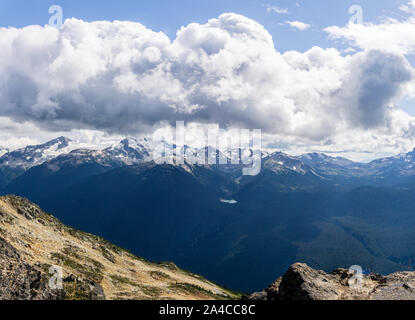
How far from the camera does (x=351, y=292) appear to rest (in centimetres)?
4188

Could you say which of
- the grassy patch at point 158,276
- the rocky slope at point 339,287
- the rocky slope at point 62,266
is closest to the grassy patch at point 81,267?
the rocky slope at point 62,266

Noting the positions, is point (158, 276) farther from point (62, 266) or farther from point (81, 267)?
point (62, 266)

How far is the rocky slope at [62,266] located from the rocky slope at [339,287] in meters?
34.5

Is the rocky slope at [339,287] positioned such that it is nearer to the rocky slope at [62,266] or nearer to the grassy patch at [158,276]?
the rocky slope at [62,266]

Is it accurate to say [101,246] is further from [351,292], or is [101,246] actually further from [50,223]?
[351,292]

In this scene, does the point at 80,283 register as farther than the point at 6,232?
No

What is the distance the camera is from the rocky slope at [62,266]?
44.4 m

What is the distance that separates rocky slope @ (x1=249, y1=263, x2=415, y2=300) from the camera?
129 feet

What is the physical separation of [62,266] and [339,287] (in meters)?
59.4

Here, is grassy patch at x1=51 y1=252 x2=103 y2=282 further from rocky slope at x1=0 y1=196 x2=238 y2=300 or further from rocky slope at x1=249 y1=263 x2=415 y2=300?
rocky slope at x1=249 y1=263 x2=415 y2=300
